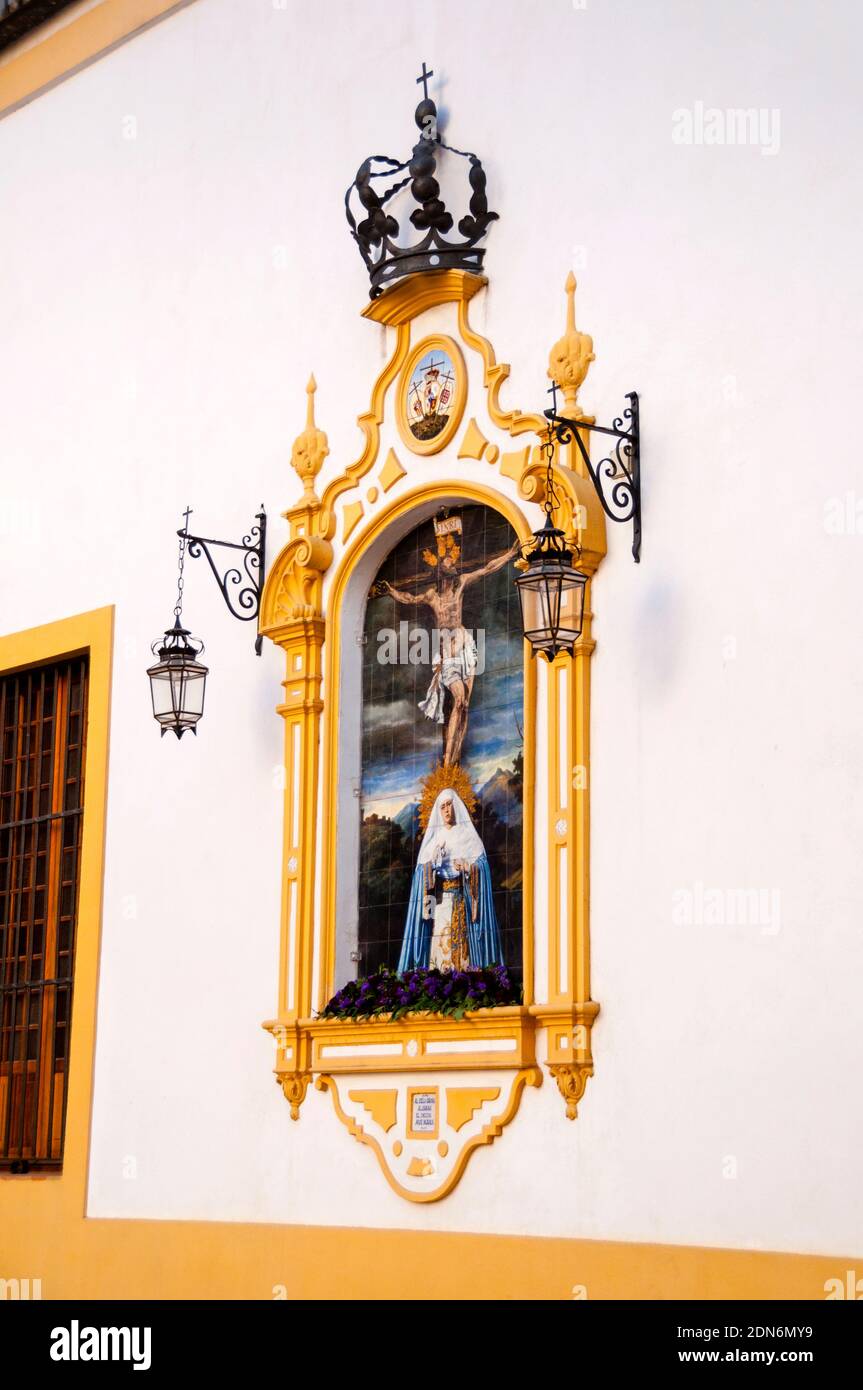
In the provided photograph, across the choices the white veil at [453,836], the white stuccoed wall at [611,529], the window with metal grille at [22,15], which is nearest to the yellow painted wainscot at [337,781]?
the white stuccoed wall at [611,529]

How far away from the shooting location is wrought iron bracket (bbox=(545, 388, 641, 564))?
899cm

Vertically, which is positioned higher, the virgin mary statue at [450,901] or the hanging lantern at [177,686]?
the hanging lantern at [177,686]

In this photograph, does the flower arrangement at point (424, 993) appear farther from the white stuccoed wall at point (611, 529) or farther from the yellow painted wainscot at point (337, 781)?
the white stuccoed wall at point (611, 529)

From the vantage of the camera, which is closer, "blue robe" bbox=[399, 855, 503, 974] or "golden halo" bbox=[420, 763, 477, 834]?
"blue robe" bbox=[399, 855, 503, 974]

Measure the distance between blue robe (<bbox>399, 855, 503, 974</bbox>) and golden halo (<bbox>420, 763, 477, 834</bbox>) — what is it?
293 millimetres

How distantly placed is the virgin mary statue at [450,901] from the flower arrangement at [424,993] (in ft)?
0.39

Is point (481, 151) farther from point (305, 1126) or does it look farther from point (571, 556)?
point (305, 1126)

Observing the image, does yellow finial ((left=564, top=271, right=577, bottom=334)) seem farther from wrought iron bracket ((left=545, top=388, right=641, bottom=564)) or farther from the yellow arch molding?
the yellow arch molding

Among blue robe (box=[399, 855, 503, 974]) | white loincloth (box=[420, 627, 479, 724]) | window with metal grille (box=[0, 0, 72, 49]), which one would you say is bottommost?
blue robe (box=[399, 855, 503, 974])

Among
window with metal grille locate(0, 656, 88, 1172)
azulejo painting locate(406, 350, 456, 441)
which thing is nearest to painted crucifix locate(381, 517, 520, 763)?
azulejo painting locate(406, 350, 456, 441)

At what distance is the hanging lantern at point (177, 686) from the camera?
35.1 feet

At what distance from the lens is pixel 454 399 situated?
10133 millimetres

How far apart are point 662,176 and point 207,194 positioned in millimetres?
4104

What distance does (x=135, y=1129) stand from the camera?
11320mm
